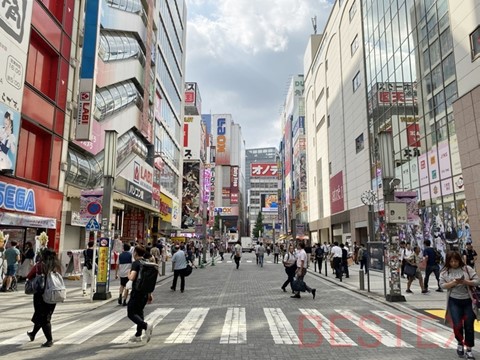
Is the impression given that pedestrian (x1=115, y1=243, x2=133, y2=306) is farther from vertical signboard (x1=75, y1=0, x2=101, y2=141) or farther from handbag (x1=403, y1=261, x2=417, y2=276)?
vertical signboard (x1=75, y1=0, x2=101, y2=141)

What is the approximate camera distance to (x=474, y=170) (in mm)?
18688

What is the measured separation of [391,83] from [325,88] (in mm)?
23375

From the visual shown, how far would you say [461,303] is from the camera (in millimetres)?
6316

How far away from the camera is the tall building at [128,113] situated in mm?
20703

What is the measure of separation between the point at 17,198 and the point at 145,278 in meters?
10.9

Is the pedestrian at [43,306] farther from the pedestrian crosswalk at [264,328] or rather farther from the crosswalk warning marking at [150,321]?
the crosswalk warning marking at [150,321]

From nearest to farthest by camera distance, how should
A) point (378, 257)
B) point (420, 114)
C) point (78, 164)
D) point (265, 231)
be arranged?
1. point (378, 257)
2. point (78, 164)
3. point (420, 114)
4. point (265, 231)

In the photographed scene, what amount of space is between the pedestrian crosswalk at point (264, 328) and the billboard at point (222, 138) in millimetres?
134821

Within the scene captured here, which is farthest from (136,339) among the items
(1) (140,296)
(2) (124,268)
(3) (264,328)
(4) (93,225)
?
(4) (93,225)

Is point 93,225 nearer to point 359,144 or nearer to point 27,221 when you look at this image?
point 27,221

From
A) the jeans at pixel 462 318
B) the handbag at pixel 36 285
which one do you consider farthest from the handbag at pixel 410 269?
the handbag at pixel 36 285

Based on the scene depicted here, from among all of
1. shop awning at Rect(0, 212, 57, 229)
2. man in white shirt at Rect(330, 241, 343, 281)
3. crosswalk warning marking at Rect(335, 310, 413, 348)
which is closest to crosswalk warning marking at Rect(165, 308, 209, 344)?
crosswalk warning marking at Rect(335, 310, 413, 348)

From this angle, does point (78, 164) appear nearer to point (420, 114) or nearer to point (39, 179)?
point (39, 179)

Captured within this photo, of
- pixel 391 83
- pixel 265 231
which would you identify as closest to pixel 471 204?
pixel 391 83
